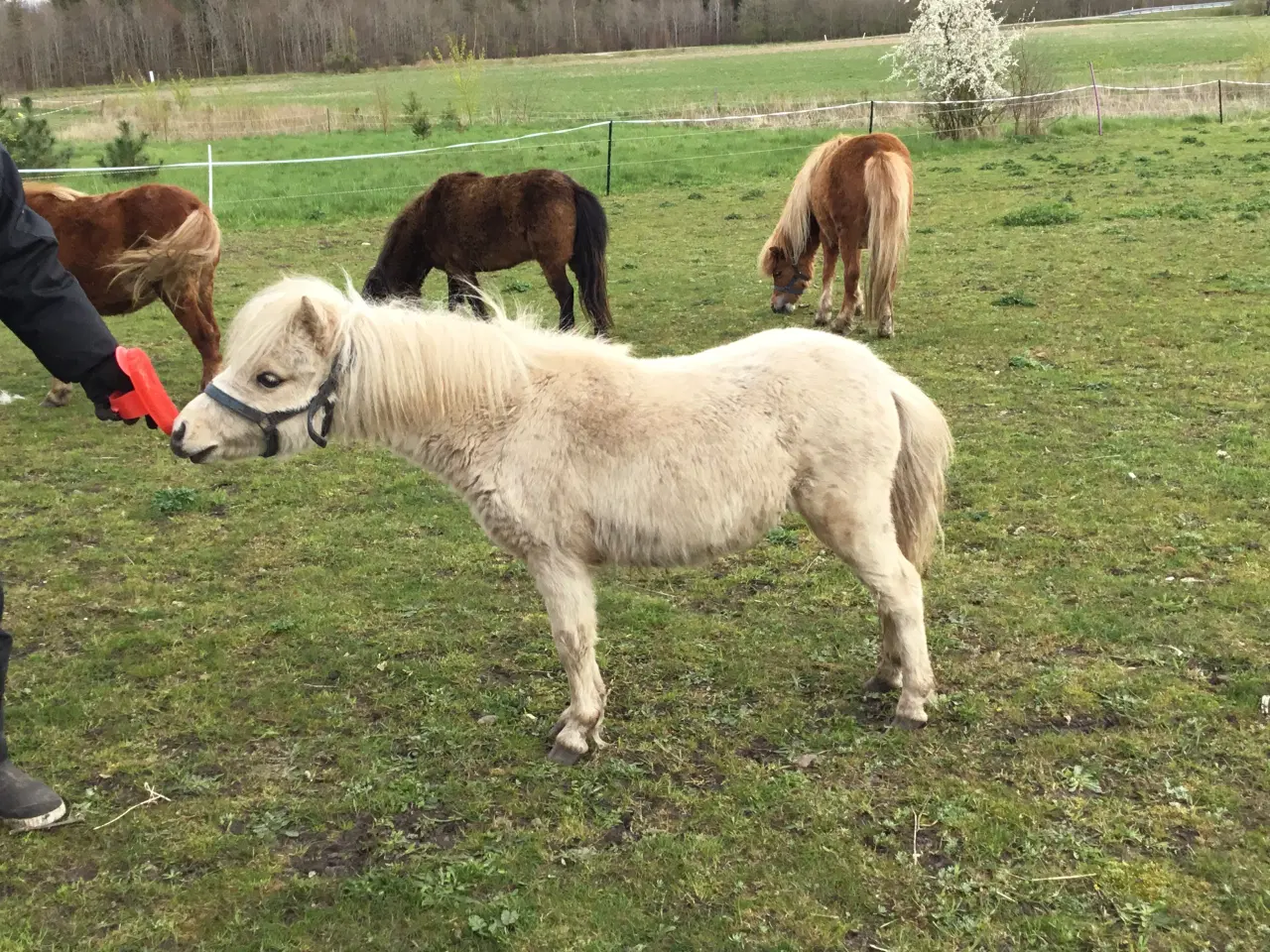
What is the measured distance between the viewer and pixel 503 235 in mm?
8891

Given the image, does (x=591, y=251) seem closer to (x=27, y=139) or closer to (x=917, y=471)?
(x=917, y=471)

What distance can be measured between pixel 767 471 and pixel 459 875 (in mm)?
1659

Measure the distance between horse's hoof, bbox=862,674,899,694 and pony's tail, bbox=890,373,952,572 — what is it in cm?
49

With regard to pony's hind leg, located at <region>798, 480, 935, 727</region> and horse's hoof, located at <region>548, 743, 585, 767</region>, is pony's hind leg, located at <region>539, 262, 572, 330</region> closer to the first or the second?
pony's hind leg, located at <region>798, 480, 935, 727</region>

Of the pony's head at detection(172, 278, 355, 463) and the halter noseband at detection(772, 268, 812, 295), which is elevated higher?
the pony's head at detection(172, 278, 355, 463)

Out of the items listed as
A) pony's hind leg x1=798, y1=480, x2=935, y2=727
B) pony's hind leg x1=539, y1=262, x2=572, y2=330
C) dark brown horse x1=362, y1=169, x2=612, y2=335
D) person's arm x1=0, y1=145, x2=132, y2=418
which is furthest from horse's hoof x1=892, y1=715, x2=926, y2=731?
pony's hind leg x1=539, y1=262, x2=572, y2=330

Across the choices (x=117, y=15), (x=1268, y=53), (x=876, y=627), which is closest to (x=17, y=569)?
(x=876, y=627)

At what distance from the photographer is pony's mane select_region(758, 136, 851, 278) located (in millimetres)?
9172

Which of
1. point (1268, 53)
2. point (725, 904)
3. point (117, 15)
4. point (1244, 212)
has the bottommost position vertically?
point (725, 904)

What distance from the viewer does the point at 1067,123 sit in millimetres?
22906

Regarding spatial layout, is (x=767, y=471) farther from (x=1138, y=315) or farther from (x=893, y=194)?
(x=1138, y=315)

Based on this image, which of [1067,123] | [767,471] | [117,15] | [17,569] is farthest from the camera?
[117,15]

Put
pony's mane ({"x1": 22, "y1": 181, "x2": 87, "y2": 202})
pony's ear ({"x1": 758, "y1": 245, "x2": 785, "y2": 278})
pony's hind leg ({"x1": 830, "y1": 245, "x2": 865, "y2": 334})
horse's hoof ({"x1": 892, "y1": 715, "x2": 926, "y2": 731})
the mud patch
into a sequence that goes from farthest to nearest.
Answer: pony's ear ({"x1": 758, "y1": 245, "x2": 785, "y2": 278}), pony's hind leg ({"x1": 830, "y1": 245, "x2": 865, "y2": 334}), pony's mane ({"x1": 22, "y1": 181, "x2": 87, "y2": 202}), horse's hoof ({"x1": 892, "y1": 715, "x2": 926, "y2": 731}), the mud patch

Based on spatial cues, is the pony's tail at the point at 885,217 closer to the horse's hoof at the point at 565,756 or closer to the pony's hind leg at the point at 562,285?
the pony's hind leg at the point at 562,285
